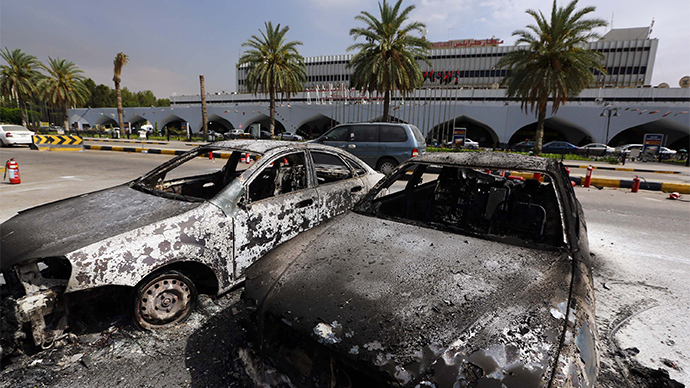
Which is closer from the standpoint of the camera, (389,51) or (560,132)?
(389,51)

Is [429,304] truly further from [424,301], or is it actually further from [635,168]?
[635,168]

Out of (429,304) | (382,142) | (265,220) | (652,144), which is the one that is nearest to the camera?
(429,304)

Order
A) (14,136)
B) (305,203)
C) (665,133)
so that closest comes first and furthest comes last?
(305,203), (14,136), (665,133)

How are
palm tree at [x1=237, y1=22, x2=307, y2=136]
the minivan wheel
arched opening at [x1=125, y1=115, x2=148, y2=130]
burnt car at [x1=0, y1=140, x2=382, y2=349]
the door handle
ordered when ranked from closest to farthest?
burnt car at [x1=0, y1=140, x2=382, y2=349] → the door handle → the minivan wheel → palm tree at [x1=237, y1=22, x2=307, y2=136] → arched opening at [x1=125, y1=115, x2=148, y2=130]

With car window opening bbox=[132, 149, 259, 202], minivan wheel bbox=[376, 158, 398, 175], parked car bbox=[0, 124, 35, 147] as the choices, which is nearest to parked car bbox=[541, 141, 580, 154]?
minivan wheel bbox=[376, 158, 398, 175]

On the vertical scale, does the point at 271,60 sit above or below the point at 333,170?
above

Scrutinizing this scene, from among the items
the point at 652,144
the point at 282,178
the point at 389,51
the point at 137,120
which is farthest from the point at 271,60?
the point at 137,120

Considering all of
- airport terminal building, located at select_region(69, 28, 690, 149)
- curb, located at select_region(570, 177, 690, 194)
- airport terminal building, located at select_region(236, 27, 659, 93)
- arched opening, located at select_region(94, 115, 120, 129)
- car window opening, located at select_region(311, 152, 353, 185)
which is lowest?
curb, located at select_region(570, 177, 690, 194)

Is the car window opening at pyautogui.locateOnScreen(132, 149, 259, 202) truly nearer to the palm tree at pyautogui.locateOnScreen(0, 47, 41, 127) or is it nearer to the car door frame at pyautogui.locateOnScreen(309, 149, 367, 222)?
the car door frame at pyautogui.locateOnScreen(309, 149, 367, 222)

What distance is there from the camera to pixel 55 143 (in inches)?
720

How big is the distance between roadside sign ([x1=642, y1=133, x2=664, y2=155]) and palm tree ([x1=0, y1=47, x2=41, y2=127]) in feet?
189

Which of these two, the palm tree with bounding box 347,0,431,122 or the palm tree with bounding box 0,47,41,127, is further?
the palm tree with bounding box 0,47,41,127

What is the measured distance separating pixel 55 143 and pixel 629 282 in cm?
2408

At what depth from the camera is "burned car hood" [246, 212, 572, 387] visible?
1326 millimetres
